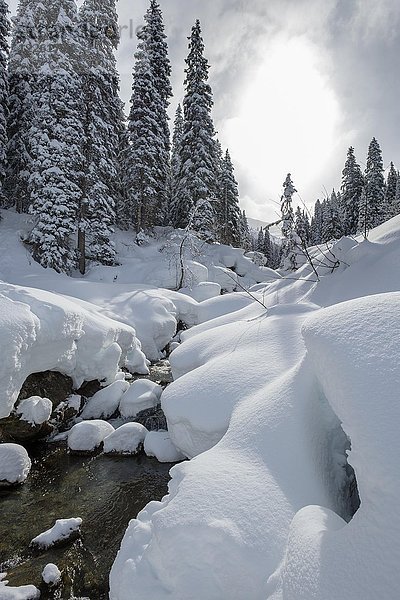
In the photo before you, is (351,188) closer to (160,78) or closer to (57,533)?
(160,78)

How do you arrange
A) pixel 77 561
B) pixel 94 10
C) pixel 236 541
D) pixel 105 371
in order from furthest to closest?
pixel 94 10 → pixel 105 371 → pixel 77 561 → pixel 236 541

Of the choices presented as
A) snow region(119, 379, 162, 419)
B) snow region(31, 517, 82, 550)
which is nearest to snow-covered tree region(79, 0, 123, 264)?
snow region(119, 379, 162, 419)

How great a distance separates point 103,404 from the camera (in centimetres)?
823

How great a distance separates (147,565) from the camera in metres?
2.81

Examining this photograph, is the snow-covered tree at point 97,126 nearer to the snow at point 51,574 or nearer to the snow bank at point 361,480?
the snow at point 51,574

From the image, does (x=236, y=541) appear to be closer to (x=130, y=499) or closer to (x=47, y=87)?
(x=130, y=499)

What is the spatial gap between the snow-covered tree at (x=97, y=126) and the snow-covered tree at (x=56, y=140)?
0.66 metres

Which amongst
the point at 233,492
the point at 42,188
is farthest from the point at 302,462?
the point at 42,188

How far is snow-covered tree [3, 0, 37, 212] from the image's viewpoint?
22.5m

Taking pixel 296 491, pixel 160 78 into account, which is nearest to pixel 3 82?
pixel 160 78

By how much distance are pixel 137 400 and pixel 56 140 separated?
1629 cm

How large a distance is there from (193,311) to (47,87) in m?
14.7

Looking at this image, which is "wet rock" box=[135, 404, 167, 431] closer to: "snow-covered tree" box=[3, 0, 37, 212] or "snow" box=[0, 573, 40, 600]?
"snow" box=[0, 573, 40, 600]

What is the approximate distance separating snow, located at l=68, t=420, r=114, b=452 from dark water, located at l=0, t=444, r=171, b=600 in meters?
0.18
